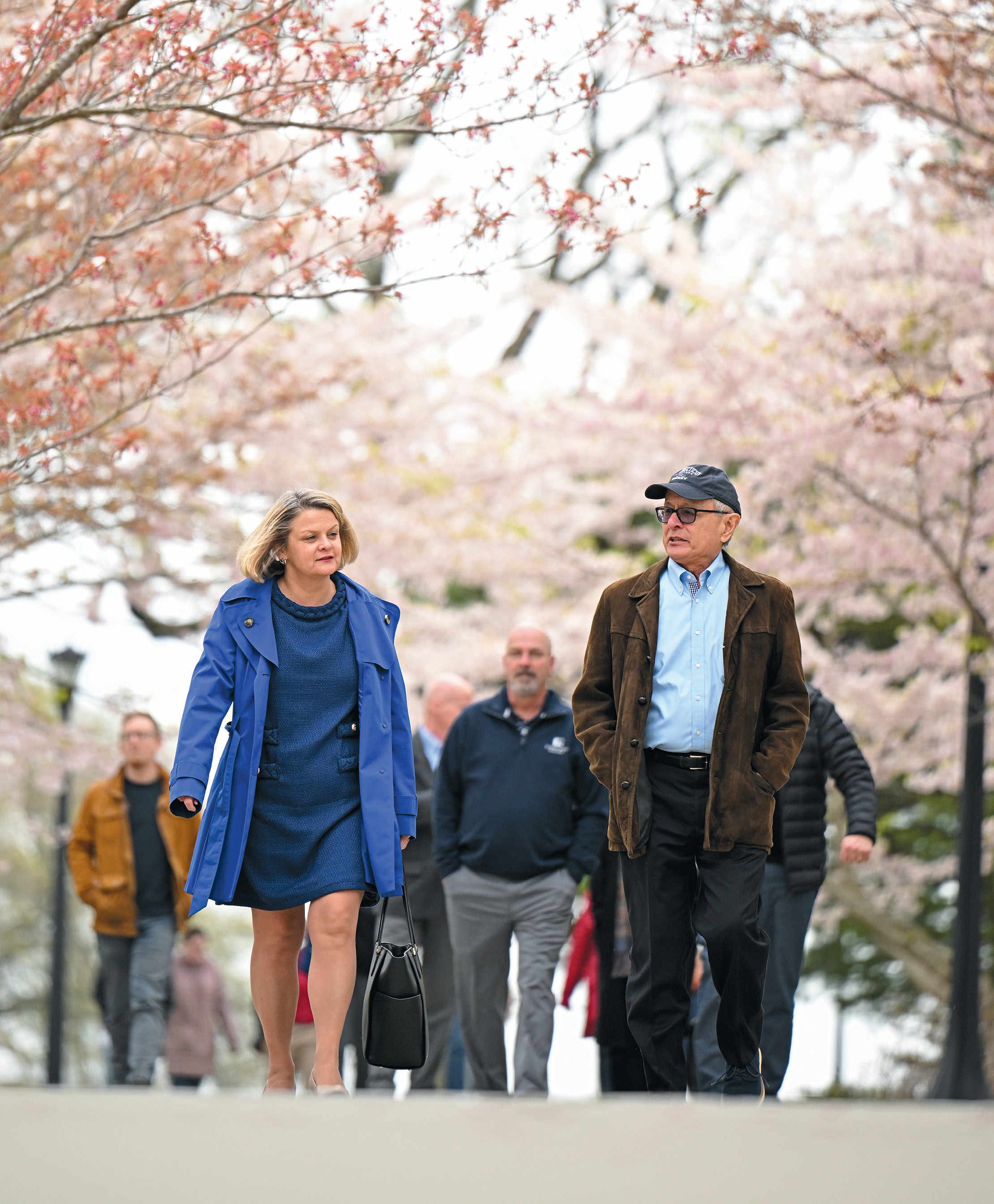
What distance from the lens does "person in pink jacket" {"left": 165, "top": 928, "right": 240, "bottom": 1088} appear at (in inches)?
436

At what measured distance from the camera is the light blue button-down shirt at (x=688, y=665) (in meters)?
5.30

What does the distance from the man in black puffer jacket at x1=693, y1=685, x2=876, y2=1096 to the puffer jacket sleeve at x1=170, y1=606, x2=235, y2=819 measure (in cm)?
252

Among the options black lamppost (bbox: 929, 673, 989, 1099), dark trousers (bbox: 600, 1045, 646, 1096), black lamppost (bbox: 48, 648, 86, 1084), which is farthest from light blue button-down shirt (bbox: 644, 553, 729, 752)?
black lamppost (bbox: 48, 648, 86, 1084)

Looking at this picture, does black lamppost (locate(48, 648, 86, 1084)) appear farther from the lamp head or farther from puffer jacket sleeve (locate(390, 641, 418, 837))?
puffer jacket sleeve (locate(390, 641, 418, 837))

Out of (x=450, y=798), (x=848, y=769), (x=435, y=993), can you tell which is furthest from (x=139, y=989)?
(x=848, y=769)

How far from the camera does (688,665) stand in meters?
5.36

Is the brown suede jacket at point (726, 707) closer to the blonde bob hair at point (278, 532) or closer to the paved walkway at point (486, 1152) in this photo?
the blonde bob hair at point (278, 532)

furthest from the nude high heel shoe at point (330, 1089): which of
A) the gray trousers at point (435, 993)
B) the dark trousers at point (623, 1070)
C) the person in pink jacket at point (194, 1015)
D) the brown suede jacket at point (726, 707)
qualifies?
the person in pink jacket at point (194, 1015)

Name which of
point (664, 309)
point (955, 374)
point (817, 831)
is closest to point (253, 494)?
point (664, 309)

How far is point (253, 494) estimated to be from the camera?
15.5 metres

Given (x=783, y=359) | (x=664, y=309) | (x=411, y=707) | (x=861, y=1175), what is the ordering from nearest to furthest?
(x=861, y=1175)
(x=783, y=359)
(x=664, y=309)
(x=411, y=707)

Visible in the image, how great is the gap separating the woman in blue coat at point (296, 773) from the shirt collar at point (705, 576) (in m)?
0.98

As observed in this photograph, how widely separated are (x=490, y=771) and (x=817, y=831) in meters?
1.49

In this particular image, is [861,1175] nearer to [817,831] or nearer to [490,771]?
[817,831]
